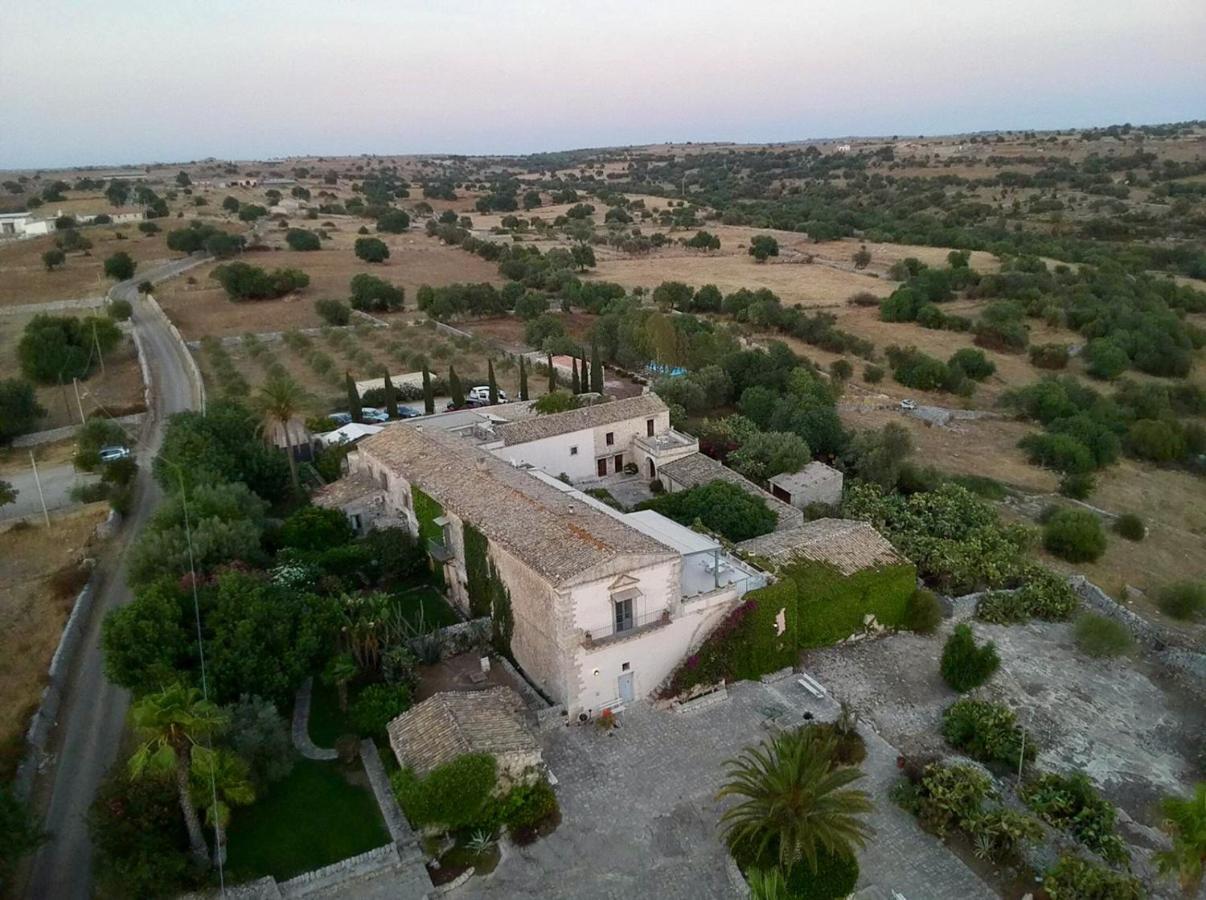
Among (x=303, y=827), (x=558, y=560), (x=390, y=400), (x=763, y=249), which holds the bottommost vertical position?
(x=303, y=827)

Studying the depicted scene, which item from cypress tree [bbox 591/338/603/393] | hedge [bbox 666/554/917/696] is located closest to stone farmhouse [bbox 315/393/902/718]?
hedge [bbox 666/554/917/696]

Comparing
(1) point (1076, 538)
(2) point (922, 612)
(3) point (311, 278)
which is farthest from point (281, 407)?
(3) point (311, 278)

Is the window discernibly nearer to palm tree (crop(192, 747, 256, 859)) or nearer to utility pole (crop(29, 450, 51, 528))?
palm tree (crop(192, 747, 256, 859))

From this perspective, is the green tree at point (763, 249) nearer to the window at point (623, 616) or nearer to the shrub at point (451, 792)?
the window at point (623, 616)

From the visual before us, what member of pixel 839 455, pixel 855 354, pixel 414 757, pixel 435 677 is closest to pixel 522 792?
pixel 414 757

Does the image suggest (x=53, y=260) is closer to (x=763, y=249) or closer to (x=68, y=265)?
(x=68, y=265)
